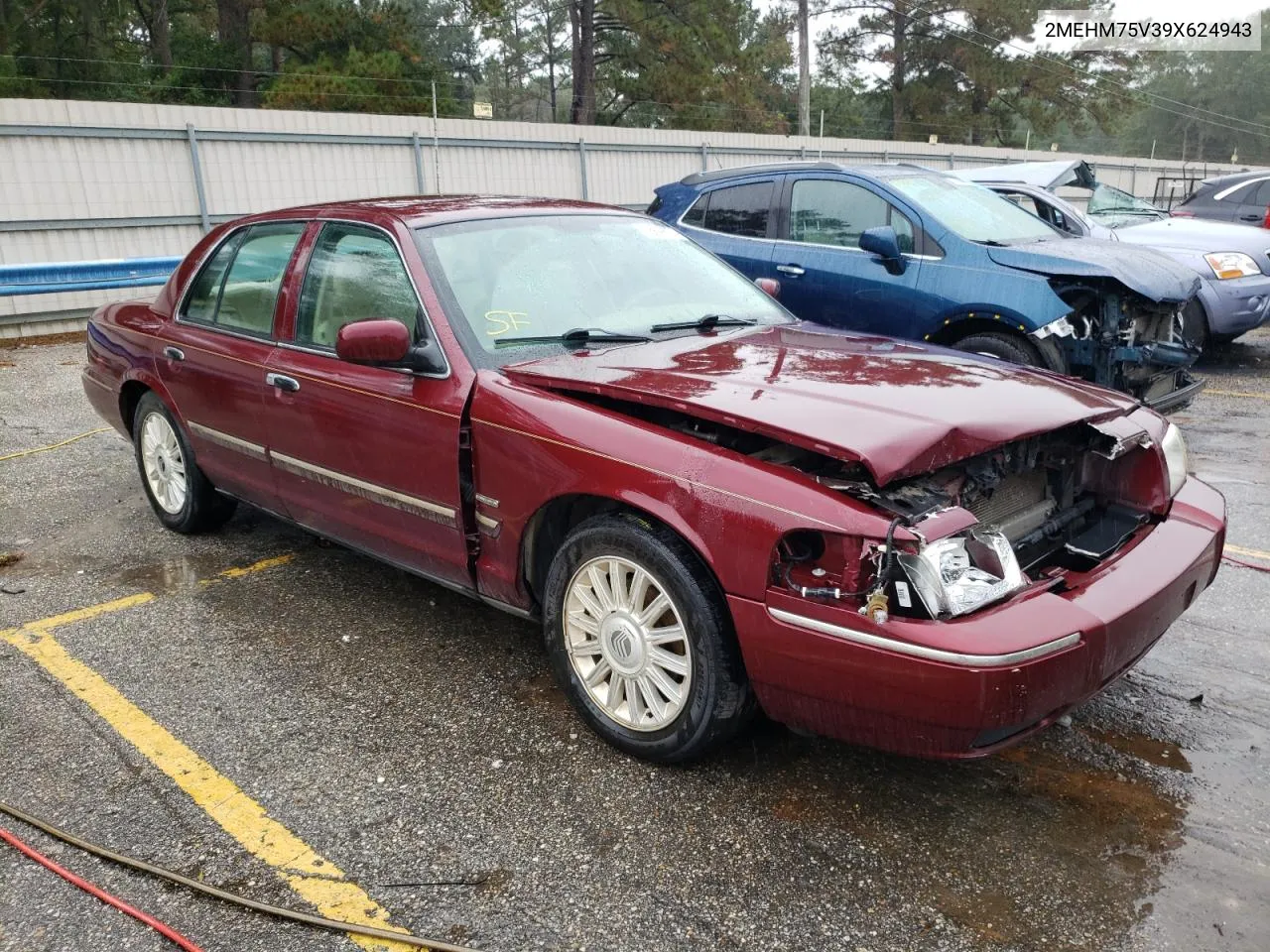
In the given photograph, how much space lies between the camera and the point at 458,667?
370 centimetres

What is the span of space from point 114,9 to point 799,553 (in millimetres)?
26388

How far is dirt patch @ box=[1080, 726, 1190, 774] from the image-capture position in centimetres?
301

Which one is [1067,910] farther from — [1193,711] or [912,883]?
[1193,711]

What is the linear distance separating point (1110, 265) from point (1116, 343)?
1.60 feet

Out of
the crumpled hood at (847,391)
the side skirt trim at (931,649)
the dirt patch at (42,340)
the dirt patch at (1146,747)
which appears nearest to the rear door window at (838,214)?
the crumpled hood at (847,391)

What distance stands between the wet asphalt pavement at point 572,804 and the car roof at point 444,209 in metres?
1.56

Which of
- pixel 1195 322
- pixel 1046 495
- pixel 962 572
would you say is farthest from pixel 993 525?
pixel 1195 322

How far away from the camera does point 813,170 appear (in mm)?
7105

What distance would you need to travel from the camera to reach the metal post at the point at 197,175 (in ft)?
41.3

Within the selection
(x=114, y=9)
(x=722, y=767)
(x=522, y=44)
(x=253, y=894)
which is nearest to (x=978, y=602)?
→ (x=722, y=767)

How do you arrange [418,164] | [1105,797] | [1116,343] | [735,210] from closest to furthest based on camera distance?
[1105,797] → [1116,343] → [735,210] → [418,164]

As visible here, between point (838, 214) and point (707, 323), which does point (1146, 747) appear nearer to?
point (707, 323)

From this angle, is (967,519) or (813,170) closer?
(967,519)

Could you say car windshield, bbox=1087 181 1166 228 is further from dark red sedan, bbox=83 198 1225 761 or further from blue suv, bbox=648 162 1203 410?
dark red sedan, bbox=83 198 1225 761
